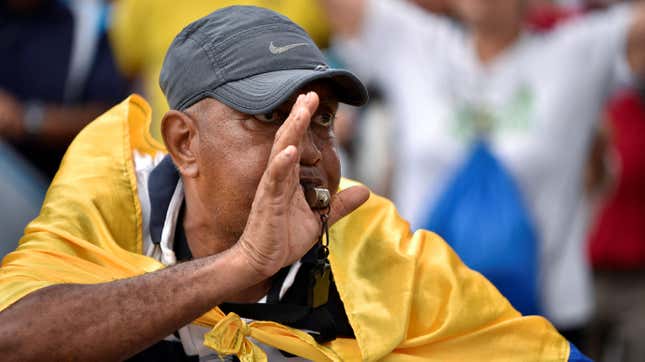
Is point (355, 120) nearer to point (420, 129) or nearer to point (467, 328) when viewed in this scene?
point (420, 129)

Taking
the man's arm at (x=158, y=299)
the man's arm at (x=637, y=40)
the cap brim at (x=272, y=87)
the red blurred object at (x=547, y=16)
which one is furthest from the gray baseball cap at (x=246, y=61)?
the red blurred object at (x=547, y=16)

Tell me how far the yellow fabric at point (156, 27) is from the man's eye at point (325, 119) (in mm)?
2078

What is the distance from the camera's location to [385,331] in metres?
3.24

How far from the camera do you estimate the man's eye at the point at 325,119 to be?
3.22 meters

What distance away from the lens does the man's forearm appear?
2.89 m

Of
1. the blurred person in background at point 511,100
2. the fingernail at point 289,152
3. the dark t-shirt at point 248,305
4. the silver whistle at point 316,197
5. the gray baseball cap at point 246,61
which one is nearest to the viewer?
the fingernail at point 289,152

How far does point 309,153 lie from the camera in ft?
10.2

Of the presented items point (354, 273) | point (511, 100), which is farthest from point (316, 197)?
point (511, 100)

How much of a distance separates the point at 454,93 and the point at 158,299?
2.87 m

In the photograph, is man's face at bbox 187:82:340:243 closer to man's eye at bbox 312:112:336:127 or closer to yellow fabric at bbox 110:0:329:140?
man's eye at bbox 312:112:336:127

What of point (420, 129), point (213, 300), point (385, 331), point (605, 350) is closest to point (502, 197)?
point (420, 129)

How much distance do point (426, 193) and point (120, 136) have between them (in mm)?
2222

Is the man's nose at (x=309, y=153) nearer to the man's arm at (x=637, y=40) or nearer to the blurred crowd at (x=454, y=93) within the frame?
the blurred crowd at (x=454, y=93)

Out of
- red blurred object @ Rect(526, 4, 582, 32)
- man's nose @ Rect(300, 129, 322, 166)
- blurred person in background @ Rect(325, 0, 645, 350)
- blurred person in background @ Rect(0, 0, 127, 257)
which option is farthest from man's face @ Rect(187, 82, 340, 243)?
red blurred object @ Rect(526, 4, 582, 32)
